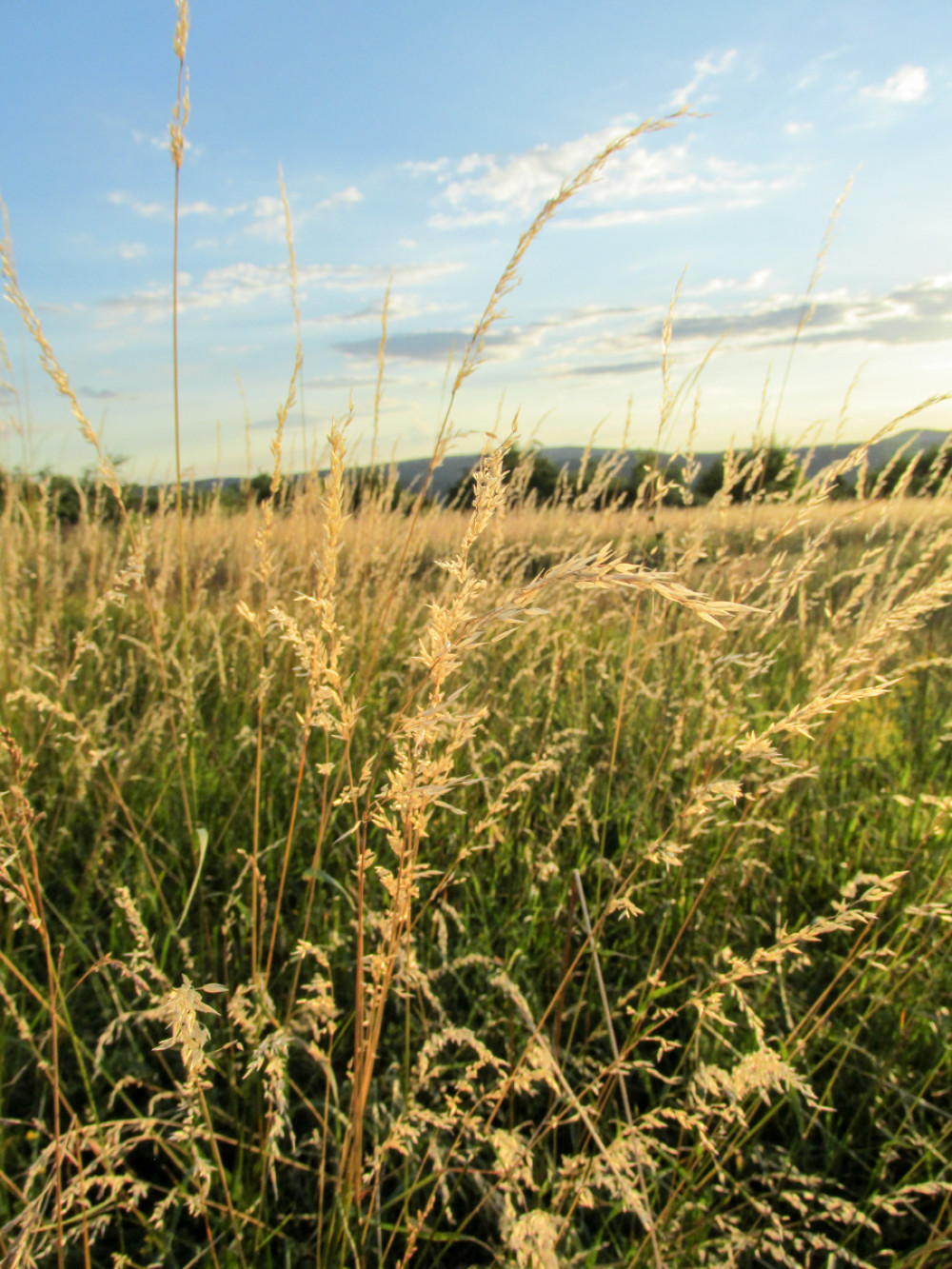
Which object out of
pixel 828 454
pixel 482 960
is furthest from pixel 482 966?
pixel 828 454

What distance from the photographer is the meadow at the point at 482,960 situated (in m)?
1.06

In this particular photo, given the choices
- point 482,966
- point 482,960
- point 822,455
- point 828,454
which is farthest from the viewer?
point 822,455

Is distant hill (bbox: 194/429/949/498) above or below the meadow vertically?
above

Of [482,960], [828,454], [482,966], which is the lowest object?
[482,966]

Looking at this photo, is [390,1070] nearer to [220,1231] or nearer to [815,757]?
[220,1231]

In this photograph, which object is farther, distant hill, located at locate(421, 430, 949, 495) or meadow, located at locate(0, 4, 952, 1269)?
distant hill, located at locate(421, 430, 949, 495)

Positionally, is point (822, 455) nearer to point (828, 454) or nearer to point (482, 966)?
point (828, 454)

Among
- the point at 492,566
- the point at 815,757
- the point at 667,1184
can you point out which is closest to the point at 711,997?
the point at 667,1184

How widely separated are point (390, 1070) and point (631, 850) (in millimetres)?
810

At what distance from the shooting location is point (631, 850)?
200 cm

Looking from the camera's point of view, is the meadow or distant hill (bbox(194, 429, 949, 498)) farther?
distant hill (bbox(194, 429, 949, 498))

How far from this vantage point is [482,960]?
60.3 inches

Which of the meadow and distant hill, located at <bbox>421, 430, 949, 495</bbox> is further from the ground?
distant hill, located at <bbox>421, 430, 949, 495</bbox>

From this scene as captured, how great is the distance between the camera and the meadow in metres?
1.06
